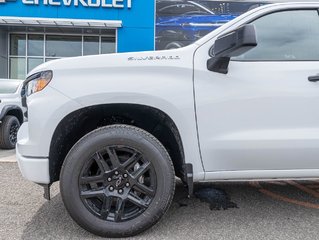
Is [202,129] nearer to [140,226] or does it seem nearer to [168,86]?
[168,86]

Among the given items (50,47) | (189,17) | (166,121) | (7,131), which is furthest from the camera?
(50,47)

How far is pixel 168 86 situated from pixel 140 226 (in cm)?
110

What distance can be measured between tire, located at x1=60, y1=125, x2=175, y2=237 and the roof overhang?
1615cm

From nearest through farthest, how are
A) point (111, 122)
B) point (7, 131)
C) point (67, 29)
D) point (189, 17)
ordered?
point (111, 122) → point (7, 131) → point (67, 29) → point (189, 17)

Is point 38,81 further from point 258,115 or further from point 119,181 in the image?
point 258,115

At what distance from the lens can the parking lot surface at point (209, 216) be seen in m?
3.19

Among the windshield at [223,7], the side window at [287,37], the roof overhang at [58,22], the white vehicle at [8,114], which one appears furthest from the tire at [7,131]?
the windshield at [223,7]

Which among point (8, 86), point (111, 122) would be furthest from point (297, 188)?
point (8, 86)

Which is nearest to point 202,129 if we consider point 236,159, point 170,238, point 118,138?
point 236,159

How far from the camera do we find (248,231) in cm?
324

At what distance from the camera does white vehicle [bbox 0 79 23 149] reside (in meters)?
7.91

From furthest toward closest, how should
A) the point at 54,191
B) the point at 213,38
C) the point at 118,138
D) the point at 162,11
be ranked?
the point at 162,11, the point at 54,191, the point at 213,38, the point at 118,138

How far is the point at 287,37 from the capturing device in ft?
10.7

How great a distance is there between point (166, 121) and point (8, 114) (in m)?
5.95
